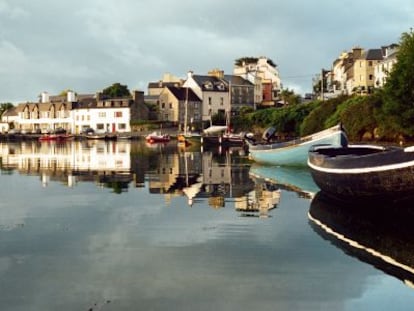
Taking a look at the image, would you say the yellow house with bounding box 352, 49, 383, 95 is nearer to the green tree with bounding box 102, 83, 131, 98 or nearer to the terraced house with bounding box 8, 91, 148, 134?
the terraced house with bounding box 8, 91, 148, 134

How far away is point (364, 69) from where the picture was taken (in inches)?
4267

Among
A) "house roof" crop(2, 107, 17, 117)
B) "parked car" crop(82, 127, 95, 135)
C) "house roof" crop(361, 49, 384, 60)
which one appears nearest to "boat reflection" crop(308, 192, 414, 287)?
"house roof" crop(361, 49, 384, 60)

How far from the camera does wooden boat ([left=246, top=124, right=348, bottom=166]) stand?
→ 111ft

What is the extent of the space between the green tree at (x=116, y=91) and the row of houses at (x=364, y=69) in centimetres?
5175

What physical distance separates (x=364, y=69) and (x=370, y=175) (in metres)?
93.7

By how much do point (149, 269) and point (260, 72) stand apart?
137572mm

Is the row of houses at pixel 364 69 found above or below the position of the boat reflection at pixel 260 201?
above

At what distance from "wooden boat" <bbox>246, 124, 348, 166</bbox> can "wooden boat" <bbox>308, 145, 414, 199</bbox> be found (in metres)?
10.9

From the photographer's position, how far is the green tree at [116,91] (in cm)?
14838

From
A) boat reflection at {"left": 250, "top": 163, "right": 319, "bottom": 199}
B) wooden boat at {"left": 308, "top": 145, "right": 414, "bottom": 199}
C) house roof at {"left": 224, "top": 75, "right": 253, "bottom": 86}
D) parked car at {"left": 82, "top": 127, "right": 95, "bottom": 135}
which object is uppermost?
house roof at {"left": 224, "top": 75, "right": 253, "bottom": 86}

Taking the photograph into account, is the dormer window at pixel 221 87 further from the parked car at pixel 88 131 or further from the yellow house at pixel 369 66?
the yellow house at pixel 369 66

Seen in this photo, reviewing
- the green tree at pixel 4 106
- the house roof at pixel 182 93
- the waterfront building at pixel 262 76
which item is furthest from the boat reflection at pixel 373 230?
the green tree at pixel 4 106

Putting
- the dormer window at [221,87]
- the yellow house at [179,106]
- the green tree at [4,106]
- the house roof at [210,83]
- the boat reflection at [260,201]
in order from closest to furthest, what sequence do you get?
the boat reflection at [260,201] → the yellow house at [179,106] → the house roof at [210,83] → the dormer window at [221,87] → the green tree at [4,106]

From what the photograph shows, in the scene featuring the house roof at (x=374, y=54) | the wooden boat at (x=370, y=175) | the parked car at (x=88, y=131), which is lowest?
the wooden boat at (x=370, y=175)
